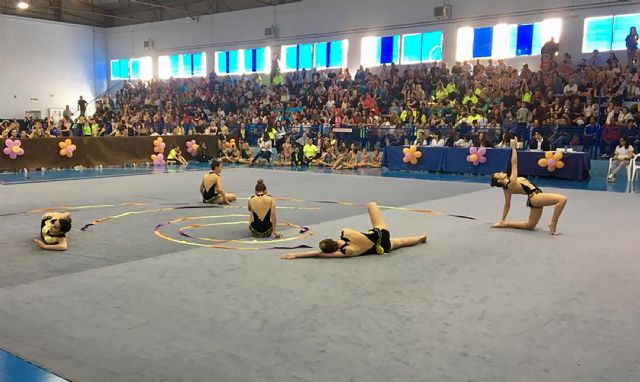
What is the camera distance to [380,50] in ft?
91.8

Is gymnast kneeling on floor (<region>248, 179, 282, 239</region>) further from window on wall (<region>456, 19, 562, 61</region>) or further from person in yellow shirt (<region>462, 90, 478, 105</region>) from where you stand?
window on wall (<region>456, 19, 562, 61</region>)

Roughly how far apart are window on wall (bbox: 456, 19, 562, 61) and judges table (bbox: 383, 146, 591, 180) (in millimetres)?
8474

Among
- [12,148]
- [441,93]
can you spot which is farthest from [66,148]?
[441,93]

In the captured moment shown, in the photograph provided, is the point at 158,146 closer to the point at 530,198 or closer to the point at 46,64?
the point at 530,198

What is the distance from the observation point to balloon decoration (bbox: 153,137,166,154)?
2038 centimetres

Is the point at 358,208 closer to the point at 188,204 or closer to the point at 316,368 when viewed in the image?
the point at 188,204

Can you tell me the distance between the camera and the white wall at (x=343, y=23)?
22500mm

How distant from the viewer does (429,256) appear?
6.82 m

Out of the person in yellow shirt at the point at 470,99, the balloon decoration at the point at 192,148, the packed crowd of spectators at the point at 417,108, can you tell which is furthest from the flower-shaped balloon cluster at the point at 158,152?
the person in yellow shirt at the point at 470,99

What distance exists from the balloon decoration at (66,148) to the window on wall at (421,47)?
1639cm

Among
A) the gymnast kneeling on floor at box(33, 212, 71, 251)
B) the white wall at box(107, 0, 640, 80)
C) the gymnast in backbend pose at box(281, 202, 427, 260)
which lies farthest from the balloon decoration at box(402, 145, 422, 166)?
the gymnast kneeling on floor at box(33, 212, 71, 251)

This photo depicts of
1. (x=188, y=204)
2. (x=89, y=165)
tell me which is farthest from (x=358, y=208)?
(x=89, y=165)

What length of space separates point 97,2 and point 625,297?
135ft

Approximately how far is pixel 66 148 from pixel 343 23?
16593 millimetres
